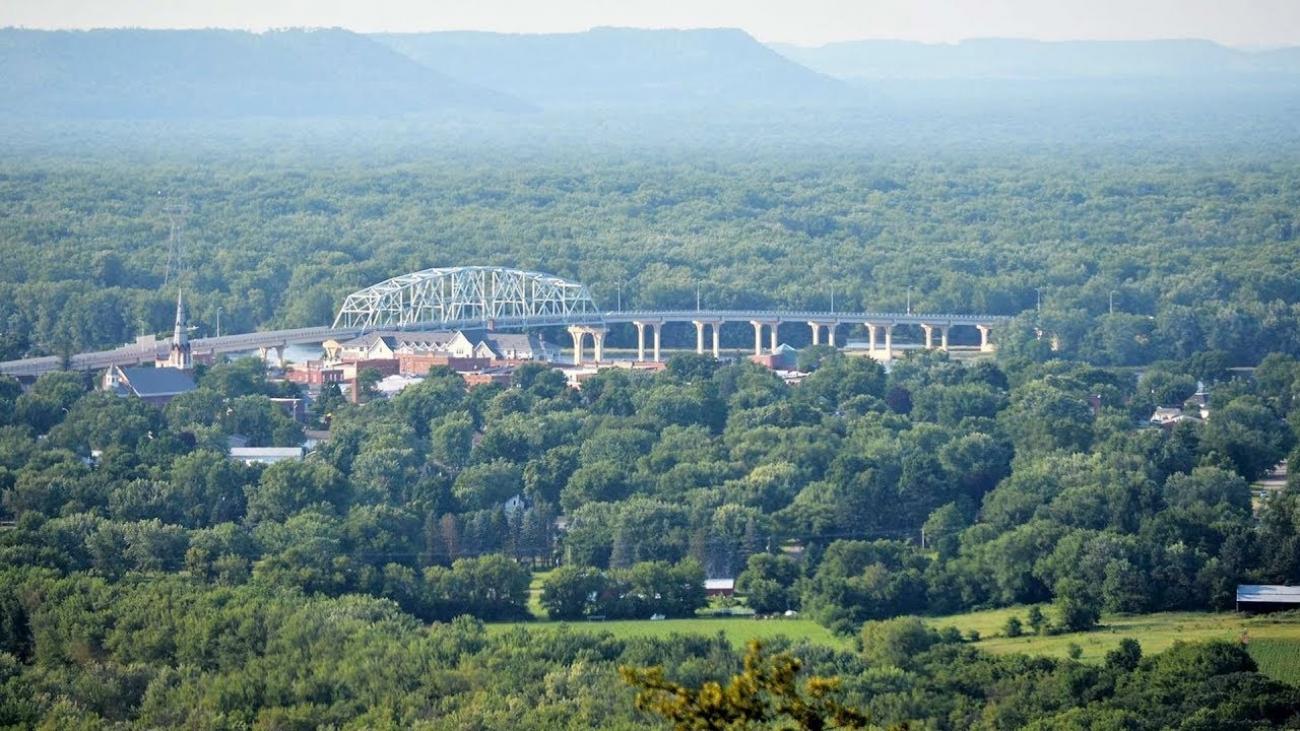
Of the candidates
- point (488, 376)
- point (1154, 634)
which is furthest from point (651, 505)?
point (488, 376)

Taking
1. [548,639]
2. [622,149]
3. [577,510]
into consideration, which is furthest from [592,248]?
[622,149]

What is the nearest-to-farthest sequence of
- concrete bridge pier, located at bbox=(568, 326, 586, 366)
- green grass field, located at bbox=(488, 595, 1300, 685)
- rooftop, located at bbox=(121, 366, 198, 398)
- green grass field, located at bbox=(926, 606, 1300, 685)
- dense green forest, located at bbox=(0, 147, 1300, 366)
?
green grass field, located at bbox=(926, 606, 1300, 685)
green grass field, located at bbox=(488, 595, 1300, 685)
rooftop, located at bbox=(121, 366, 198, 398)
concrete bridge pier, located at bbox=(568, 326, 586, 366)
dense green forest, located at bbox=(0, 147, 1300, 366)

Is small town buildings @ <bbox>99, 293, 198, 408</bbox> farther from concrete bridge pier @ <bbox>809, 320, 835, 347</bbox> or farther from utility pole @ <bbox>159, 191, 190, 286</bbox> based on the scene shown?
utility pole @ <bbox>159, 191, 190, 286</bbox>

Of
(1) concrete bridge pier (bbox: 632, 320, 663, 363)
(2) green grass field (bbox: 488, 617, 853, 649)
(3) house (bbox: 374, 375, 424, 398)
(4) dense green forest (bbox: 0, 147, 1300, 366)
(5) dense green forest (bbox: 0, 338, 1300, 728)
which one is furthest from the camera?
(4) dense green forest (bbox: 0, 147, 1300, 366)

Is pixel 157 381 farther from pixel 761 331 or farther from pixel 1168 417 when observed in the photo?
pixel 761 331

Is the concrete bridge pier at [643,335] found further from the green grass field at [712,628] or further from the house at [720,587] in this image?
the green grass field at [712,628]

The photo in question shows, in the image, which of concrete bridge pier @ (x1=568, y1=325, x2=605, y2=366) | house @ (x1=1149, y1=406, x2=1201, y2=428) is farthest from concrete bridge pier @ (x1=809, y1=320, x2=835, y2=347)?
house @ (x1=1149, y1=406, x2=1201, y2=428)

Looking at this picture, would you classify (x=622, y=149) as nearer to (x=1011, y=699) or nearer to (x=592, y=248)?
(x=592, y=248)
